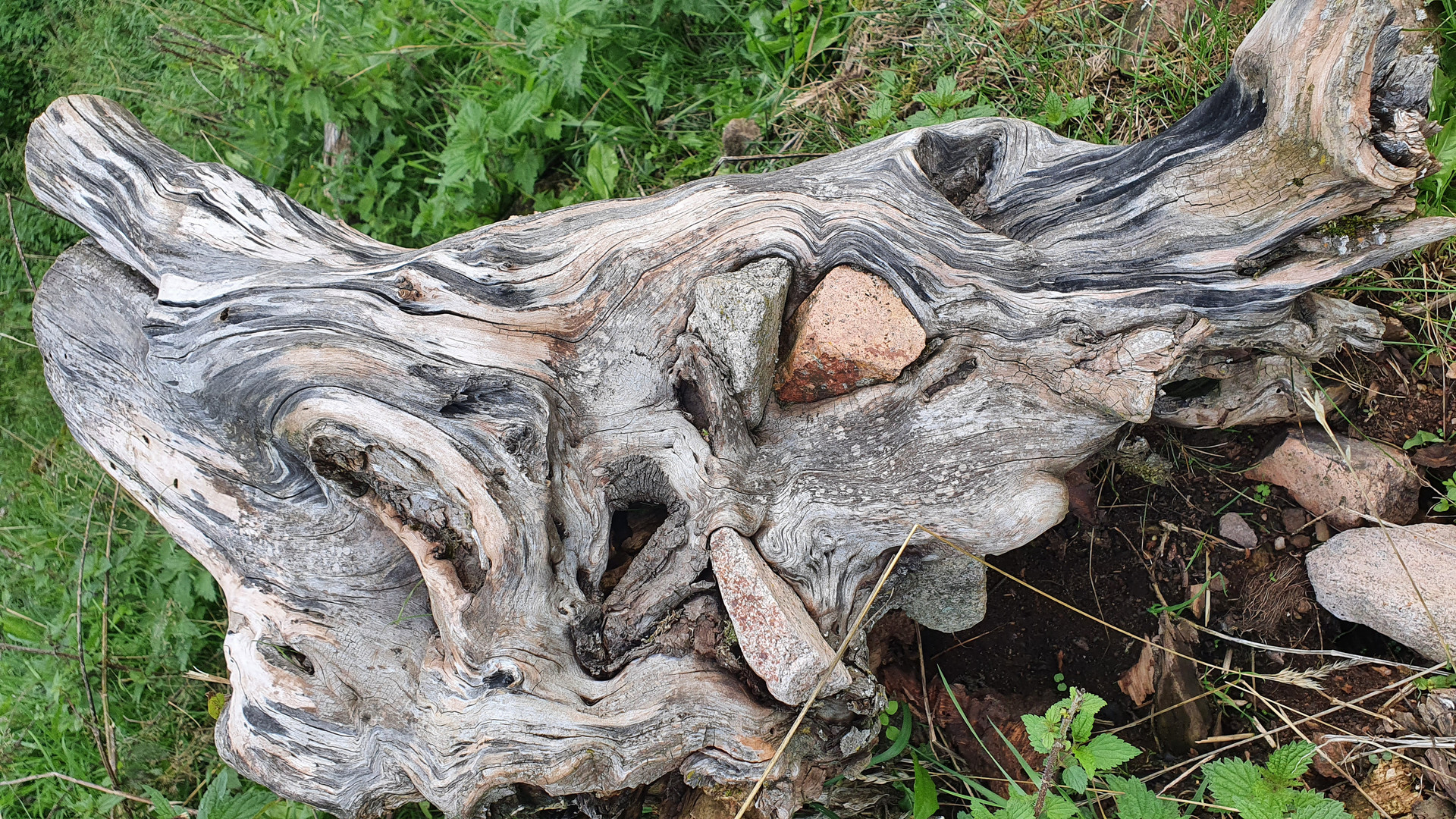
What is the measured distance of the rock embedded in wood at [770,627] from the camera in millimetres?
2650

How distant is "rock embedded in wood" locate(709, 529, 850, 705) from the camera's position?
2.65m

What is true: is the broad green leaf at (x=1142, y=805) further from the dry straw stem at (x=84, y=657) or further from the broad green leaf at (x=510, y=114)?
the dry straw stem at (x=84, y=657)

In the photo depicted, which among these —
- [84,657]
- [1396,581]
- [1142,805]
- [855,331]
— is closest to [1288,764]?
[1142,805]

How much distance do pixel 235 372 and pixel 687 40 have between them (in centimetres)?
276

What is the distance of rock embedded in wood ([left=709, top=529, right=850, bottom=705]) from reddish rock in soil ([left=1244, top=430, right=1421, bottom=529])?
6.03 ft

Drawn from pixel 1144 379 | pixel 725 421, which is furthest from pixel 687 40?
pixel 1144 379

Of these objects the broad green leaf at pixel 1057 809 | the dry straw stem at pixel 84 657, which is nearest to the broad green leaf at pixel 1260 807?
the broad green leaf at pixel 1057 809

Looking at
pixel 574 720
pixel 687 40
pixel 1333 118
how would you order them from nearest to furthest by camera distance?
1. pixel 1333 118
2. pixel 574 720
3. pixel 687 40

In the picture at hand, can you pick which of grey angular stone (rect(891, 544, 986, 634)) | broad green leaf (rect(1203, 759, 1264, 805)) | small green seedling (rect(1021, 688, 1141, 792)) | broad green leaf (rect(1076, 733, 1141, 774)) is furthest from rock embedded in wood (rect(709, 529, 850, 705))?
broad green leaf (rect(1203, 759, 1264, 805))

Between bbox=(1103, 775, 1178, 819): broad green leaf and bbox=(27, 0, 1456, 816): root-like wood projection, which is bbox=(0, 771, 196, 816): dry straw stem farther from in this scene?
bbox=(1103, 775, 1178, 819): broad green leaf

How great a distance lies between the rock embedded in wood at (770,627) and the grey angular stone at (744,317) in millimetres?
533

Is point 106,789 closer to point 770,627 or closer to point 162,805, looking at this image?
→ point 162,805

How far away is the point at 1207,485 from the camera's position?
10.6 feet

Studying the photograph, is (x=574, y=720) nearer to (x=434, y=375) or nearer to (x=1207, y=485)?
(x=434, y=375)
